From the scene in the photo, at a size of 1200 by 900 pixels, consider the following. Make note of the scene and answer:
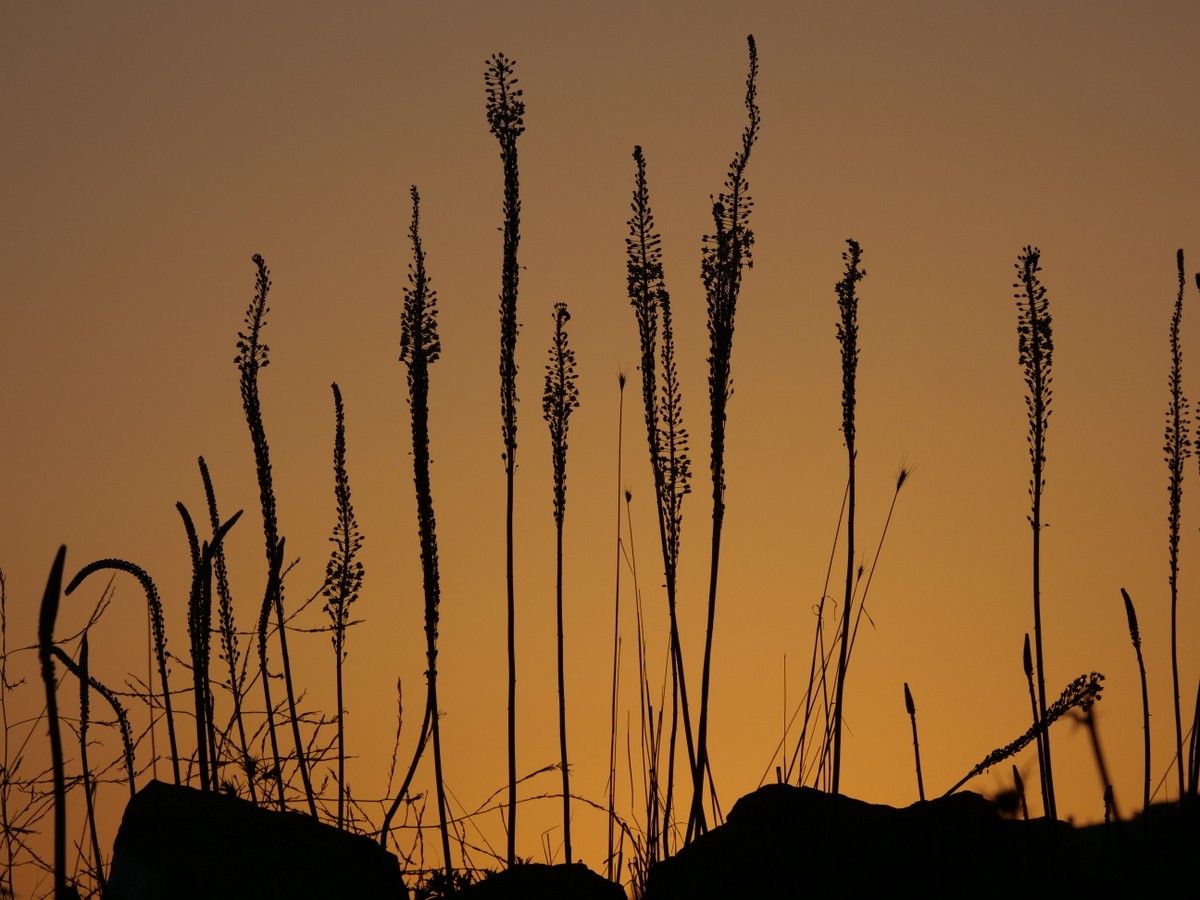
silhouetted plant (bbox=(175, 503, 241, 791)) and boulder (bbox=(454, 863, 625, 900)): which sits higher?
silhouetted plant (bbox=(175, 503, 241, 791))

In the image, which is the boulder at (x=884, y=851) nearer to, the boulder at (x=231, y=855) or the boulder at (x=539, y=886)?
the boulder at (x=539, y=886)

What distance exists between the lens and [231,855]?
5.41m

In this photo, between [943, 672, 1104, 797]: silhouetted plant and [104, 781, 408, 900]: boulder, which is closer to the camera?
[943, 672, 1104, 797]: silhouetted plant

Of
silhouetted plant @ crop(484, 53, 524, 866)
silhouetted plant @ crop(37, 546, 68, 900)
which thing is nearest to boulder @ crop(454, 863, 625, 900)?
silhouetted plant @ crop(484, 53, 524, 866)

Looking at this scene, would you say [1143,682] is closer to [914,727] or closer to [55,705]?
[914,727]

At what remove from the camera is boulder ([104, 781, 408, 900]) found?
205 inches

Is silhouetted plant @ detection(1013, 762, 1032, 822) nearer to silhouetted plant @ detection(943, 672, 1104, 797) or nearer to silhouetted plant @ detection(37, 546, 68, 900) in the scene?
silhouetted plant @ detection(943, 672, 1104, 797)

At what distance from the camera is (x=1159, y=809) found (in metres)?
5.44

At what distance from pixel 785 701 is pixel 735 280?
1.94m

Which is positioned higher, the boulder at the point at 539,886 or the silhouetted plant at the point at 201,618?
the silhouetted plant at the point at 201,618

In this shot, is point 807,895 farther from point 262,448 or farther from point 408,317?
point 262,448

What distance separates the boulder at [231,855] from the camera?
5.21 metres

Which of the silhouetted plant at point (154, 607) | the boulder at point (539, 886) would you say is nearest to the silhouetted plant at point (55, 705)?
the silhouetted plant at point (154, 607)

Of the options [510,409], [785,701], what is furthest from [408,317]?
[785,701]
